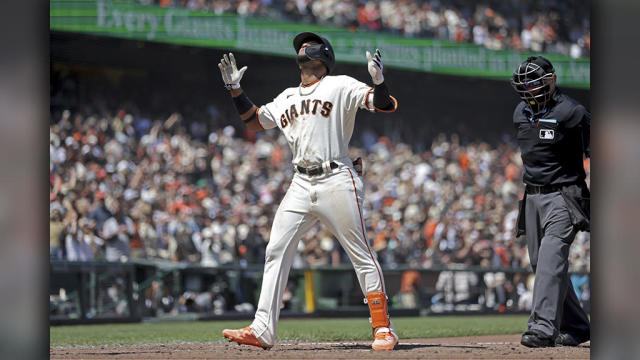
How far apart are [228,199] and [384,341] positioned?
10.3m

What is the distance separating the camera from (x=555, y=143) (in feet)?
17.9

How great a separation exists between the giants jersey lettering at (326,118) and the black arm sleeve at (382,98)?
72mm

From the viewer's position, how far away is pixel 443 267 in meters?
13.2

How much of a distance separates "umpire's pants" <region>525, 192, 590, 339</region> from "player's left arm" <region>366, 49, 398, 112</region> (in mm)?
1367

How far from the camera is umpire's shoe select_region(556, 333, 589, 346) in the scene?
5.54 meters

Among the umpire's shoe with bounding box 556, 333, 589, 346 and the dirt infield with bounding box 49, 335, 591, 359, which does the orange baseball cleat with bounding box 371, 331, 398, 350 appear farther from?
the umpire's shoe with bounding box 556, 333, 589, 346

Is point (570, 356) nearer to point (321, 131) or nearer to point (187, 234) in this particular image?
point (321, 131)

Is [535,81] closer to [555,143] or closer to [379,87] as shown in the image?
[555,143]

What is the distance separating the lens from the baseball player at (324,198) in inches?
196

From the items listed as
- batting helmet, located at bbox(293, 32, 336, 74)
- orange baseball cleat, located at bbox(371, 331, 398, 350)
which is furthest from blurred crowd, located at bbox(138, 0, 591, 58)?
orange baseball cleat, located at bbox(371, 331, 398, 350)

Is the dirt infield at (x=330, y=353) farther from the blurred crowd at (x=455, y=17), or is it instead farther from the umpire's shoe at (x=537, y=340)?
the blurred crowd at (x=455, y=17)

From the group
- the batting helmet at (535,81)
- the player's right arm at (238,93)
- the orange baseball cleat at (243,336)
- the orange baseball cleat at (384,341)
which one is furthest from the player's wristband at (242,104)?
the batting helmet at (535,81)

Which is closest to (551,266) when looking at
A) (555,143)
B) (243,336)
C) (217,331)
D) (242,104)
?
(555,143)
